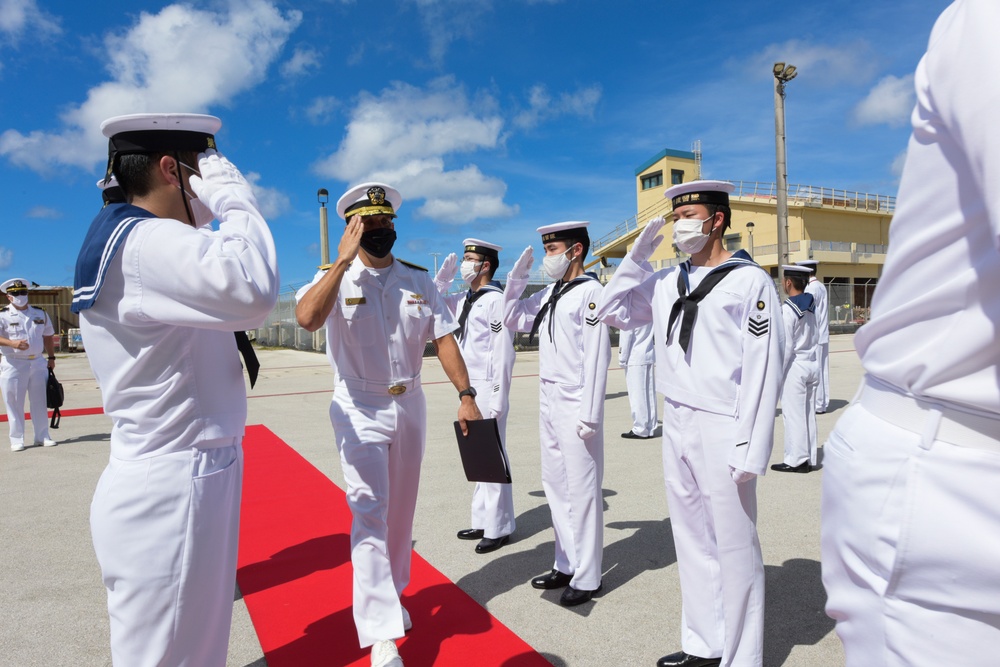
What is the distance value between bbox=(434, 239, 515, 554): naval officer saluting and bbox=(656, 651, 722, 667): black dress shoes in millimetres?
1840

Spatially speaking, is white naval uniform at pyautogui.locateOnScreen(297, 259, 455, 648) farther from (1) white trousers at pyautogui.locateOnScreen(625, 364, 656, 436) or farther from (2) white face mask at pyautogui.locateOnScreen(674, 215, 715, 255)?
(1) white trousers at pyautogui.locateOnScreen(625, 364, 656, 436)

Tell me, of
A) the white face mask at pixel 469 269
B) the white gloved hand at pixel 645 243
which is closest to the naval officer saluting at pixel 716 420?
the white gloved hand at pixel 645 243

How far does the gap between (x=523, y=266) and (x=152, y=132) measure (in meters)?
3.09

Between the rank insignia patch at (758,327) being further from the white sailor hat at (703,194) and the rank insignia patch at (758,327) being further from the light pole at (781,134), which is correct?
the light pole at (781,134)

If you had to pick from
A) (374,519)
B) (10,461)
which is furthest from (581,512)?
(10,461)

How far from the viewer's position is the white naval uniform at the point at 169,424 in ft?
5.98

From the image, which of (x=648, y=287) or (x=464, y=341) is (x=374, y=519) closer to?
(x=648, y=287)

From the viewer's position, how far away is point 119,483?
193 cm

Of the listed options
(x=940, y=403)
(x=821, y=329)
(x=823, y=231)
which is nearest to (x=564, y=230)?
(x=940, y=403)

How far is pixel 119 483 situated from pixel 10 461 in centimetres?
770

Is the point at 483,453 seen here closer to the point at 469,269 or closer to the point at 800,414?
the point at 469,269

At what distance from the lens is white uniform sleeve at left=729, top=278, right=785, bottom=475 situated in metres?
2.73

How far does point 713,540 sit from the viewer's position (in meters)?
3.03

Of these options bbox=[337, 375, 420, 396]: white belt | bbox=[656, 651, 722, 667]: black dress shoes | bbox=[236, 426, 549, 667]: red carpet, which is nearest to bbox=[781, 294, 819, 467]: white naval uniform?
bbox=[656, 651, 722, 667]: black dress shoes
